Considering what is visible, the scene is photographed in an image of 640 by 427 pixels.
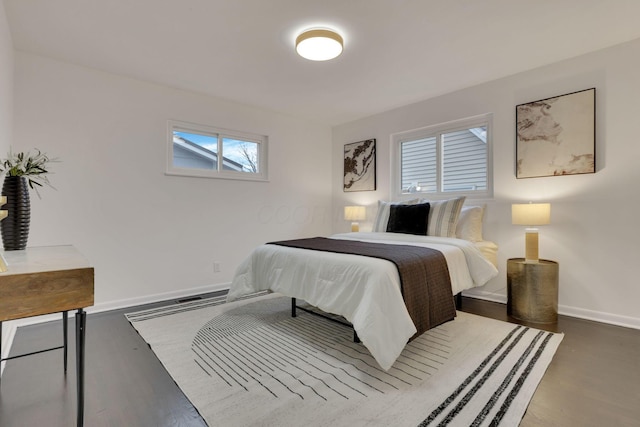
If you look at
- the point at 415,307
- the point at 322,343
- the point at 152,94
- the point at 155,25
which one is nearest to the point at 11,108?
the point at 152,94

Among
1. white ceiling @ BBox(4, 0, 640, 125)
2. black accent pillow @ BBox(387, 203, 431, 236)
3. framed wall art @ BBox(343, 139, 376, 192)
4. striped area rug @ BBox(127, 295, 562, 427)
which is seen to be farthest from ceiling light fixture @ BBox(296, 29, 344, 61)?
striped area rug @ BBox(127, 295, 562, 427)

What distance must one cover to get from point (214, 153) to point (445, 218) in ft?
9.44

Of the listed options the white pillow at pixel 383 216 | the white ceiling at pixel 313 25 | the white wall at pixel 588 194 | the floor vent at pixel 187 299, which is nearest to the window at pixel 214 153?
the white ceiling at pixel 313 25

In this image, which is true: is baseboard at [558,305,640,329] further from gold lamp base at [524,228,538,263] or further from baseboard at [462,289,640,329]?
gold lamp base at [524,228,538,263]

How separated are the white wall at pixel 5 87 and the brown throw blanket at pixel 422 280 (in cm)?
227

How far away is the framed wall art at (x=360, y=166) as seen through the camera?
454 cm

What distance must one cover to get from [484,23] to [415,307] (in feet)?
7.01

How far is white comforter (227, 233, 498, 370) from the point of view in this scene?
5.79 feet

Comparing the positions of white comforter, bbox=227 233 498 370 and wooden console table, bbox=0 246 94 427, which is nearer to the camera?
wooden console table, bbox=0 246 94 427

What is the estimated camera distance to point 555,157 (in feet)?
9.48

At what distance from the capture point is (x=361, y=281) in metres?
1.95

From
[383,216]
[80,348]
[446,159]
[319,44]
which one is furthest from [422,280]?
[446,159]

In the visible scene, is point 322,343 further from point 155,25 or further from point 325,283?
point 155,25

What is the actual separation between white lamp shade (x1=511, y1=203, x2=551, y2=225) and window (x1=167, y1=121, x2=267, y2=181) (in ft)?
10.0
